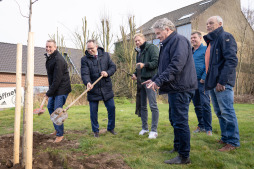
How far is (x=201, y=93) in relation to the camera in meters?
4.52

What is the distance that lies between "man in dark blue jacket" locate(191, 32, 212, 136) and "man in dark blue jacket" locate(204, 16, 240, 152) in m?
0.83

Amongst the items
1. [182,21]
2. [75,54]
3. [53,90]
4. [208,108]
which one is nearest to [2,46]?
[75,54]

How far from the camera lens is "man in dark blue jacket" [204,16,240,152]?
10.6ft

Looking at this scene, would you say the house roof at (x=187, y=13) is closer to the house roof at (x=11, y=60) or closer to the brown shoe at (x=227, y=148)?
the house roof at (x=11, y=60)

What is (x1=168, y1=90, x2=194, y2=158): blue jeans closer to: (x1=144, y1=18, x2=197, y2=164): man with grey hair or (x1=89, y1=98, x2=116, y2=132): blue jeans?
(x1=144, y1=18, x2=197, y2=164): man with grey hair

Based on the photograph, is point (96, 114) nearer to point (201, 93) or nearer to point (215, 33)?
point (201, 93)

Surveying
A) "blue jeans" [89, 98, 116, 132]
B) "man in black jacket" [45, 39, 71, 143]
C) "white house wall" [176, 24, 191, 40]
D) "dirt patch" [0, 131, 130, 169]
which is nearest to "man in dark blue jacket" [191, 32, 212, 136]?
"blue jeans" [89, 98, 116, 132]

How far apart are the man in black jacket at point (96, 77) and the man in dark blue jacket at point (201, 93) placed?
187 centimetres

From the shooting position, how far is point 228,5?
23781 mm

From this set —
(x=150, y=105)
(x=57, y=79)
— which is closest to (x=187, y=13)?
(x=150, y=105)

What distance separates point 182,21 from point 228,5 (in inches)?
254

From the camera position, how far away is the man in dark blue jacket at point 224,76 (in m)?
3.22

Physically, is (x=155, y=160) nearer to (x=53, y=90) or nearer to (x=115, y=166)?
(x=115, y=166)

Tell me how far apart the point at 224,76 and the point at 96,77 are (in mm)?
2625
